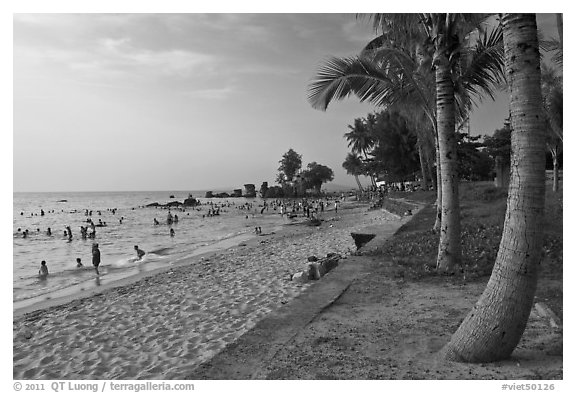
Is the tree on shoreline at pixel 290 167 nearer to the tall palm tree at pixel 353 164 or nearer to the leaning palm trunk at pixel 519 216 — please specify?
the tall palm tree at pixel 353 164

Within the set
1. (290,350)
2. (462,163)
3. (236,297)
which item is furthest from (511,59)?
(462,163)

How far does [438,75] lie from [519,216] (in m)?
4.54

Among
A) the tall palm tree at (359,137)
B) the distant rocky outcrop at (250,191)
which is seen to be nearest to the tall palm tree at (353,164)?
the tall palm tree at (359,137)

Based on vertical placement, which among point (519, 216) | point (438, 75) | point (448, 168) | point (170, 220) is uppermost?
point (438, 75)

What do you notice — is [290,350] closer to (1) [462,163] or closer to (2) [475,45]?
(2) [475,45]

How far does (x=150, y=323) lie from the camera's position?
765 centimetres

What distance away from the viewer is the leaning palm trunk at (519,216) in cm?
333

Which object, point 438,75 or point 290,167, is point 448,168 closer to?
point 438,75

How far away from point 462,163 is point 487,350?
3994 centimetres

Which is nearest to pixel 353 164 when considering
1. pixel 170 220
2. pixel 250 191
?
pixel 170 220

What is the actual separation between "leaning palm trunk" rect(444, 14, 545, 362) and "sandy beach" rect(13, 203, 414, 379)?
3247 millimetres

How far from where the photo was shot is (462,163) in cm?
3984

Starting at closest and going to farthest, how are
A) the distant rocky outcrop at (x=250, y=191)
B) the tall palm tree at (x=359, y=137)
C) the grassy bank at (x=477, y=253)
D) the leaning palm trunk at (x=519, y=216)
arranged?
the leaning palm trunk at (x=519, y=216)
the grassy bank at (x=477, y=253)
the tall palm tree at (x=359, y=137)
the distant rocky outcrop at (x=250, y=191)

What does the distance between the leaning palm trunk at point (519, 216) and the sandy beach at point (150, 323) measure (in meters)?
3.25
